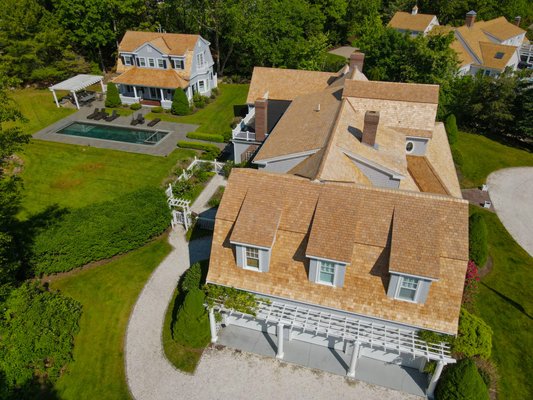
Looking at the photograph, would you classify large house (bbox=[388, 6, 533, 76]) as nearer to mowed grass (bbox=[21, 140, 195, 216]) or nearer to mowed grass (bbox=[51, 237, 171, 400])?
mowed grass (bbox=[21, 140, 195, 216])

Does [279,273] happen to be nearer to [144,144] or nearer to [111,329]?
[111,329]

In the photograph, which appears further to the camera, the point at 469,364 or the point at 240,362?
the point at 240,362

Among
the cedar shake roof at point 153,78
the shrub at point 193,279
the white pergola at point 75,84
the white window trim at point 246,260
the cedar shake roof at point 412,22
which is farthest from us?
the cedar shake roof at point 412,22

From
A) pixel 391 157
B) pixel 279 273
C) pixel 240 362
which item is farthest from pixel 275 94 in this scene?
pixel 240 362

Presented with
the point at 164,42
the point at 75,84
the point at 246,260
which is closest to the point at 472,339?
the point at 246,260

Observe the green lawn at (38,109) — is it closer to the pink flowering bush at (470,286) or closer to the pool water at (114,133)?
the pool water at (114,133)

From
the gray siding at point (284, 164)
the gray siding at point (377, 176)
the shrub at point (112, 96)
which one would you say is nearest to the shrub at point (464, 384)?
the gray siding at point (377, 176)

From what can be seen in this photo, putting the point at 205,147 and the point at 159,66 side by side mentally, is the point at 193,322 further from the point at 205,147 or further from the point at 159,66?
the point at 159,66
